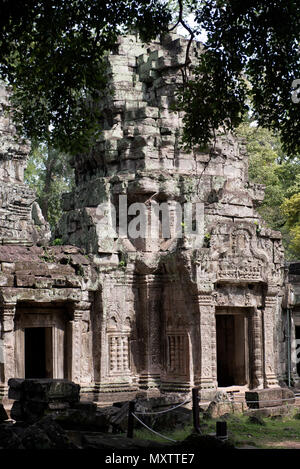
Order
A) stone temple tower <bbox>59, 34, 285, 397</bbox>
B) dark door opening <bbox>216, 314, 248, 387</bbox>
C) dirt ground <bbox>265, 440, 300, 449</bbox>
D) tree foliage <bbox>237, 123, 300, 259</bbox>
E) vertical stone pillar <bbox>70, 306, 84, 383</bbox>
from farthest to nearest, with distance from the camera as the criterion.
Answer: tree foliage <bbox>237, 123, 300, 259</bbox> → dark door opening <bbox>216, 314, 248, 387</bbox> → stone temple tower <bbox>59, 34, 285, 397</bbox> → vertical stone pillar <bbox>70, 306, 84, 383</bbox> → dirt ground <bbox>265, 440, 300, 449</bbox>

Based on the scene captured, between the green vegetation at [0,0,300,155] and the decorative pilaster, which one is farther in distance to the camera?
the decorative pilaster

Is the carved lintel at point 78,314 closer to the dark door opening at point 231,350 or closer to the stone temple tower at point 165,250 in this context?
the stone temple tower at point 165,250

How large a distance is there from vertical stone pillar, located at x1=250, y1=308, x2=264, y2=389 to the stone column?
5728mm

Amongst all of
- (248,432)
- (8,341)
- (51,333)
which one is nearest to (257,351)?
(248,432)

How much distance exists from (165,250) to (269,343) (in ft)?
10.6

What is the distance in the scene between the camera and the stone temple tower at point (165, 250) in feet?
51.1

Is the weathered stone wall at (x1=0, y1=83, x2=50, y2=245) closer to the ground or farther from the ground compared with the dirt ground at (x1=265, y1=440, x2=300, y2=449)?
farther from the ground

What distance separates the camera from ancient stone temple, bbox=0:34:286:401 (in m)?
14.8

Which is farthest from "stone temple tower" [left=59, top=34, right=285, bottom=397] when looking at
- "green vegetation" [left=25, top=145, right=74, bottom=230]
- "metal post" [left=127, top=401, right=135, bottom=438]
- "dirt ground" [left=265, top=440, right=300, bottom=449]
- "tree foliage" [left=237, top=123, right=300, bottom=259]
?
"green vegetation" [left=25, top=145, right=74, bottom=230]

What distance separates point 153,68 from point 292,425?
8816mm

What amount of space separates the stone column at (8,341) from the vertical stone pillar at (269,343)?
5.95 metres

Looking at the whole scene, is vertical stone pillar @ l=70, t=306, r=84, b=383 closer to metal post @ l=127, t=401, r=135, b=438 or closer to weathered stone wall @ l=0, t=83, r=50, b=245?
metal post @ l=127, t=401, r=135, b=438
